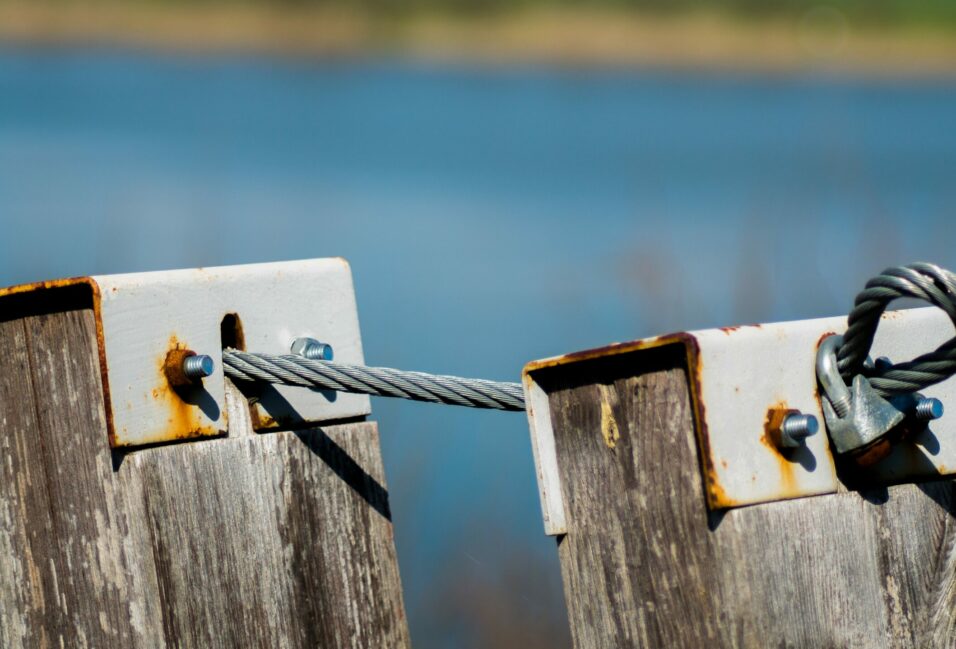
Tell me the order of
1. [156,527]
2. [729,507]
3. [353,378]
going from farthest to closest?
[353,378]
[156,527]
[729,507]

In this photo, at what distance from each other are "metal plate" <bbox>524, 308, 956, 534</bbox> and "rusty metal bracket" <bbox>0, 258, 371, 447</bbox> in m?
0.49

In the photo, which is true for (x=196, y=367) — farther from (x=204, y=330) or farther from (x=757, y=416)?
(x=757, y=416)

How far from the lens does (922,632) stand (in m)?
1.18

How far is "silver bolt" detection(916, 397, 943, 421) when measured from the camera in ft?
3.92

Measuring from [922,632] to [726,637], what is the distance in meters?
0.23

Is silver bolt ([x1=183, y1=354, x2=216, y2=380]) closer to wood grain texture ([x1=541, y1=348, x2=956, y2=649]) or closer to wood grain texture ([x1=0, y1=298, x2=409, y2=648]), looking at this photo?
wood grain texture ([x1=0, y1=298, x2=409, y2=648])

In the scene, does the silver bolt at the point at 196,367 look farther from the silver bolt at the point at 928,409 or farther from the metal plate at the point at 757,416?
the silver bolt at the point at 928,409

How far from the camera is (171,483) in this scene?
58.0 inches

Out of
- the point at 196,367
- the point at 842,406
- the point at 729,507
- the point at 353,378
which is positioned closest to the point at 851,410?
the point at 842,406

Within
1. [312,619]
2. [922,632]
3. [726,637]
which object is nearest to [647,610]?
[726,637]

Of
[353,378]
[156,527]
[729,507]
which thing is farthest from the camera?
[353,378]

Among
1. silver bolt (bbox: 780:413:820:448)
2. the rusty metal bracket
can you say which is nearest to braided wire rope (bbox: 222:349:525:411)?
the rusty metal bracket

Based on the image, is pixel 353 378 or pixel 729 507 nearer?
pixel 729 507

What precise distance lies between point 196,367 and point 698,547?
2.26 ft
